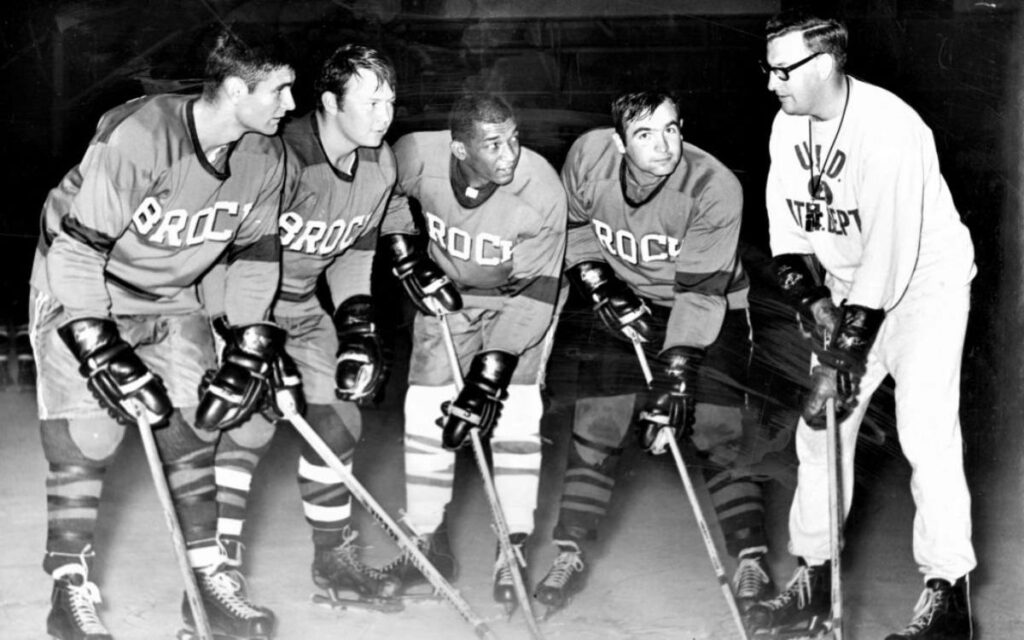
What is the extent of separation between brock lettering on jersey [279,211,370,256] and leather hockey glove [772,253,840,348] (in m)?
1.21

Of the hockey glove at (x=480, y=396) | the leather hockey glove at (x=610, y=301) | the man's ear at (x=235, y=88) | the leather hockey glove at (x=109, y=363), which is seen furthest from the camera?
the leather hockey glove at (x=610, y=301)

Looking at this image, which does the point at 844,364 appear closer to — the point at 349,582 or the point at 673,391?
the point at 673,391

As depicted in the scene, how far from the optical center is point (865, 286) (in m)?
4.01

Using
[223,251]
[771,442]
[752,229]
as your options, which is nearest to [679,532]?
[771,442]

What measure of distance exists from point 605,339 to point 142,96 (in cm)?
147

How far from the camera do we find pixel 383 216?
161 inches

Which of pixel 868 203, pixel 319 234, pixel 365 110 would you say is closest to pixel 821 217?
pixel 868 203

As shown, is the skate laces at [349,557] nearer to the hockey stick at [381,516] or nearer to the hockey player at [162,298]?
the hockey stick at [381,516]

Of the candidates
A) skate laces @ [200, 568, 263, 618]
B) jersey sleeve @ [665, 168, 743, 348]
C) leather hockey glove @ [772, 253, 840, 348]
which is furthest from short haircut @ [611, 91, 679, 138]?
skate laces @ [200, 568, 263, 618]

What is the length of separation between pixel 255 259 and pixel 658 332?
1177mm

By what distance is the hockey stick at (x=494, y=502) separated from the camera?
4.09 meters

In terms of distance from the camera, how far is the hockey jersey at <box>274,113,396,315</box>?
158 inches

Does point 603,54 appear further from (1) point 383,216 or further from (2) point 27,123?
(2) point 27,123

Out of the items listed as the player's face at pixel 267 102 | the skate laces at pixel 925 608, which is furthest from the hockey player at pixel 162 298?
the skate laces at pixel 925 608
